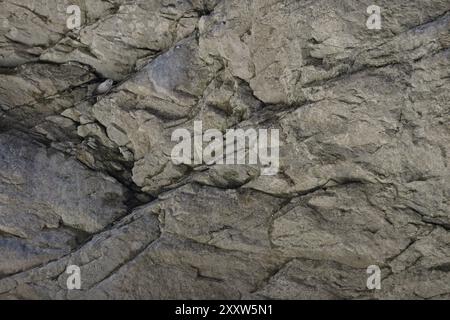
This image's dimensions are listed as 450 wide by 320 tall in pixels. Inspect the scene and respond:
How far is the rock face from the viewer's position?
11.6 metres

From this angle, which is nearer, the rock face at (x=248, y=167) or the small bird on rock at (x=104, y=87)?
the rock face at (x=248, y=167)

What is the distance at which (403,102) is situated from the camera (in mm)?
11656

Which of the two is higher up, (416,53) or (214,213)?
(416,53)

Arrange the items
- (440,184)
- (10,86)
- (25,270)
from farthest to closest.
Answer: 1. (10,86)
2. (25,270)
3. (440,184)

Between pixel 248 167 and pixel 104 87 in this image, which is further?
pixel 104 87

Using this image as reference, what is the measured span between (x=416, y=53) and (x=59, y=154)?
8727 millimetres

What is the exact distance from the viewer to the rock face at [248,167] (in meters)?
11.6

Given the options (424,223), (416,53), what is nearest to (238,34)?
(416,53)

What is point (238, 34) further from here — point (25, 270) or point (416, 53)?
point (25, 270)

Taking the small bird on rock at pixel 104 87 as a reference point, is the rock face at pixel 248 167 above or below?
below

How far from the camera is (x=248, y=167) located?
41.8 feet

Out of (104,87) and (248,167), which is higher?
(104,87)

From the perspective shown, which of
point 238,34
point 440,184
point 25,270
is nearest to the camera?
point 440,184

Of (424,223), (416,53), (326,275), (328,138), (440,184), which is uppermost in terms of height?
(416,53)
